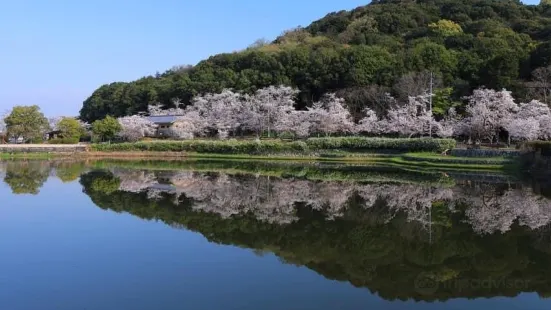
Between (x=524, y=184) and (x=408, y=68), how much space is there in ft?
119

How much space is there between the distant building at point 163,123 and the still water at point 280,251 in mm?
41099

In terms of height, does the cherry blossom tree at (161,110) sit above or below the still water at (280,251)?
above

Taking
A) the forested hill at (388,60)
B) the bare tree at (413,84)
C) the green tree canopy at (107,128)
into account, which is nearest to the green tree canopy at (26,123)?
the green tree canopy at (107,128)

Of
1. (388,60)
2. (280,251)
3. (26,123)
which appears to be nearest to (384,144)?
(388,60)

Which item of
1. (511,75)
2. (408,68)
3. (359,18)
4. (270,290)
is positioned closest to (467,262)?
(270,290)

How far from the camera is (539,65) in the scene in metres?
52.4

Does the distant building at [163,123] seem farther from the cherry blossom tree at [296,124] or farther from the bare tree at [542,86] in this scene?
the bare tree at [542,86]

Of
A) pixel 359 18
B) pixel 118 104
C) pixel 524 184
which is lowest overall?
pixel 524 184

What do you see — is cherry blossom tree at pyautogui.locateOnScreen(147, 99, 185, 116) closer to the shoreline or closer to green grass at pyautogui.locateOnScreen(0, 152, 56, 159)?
the shoreline

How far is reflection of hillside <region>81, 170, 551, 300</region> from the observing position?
833 centimetres

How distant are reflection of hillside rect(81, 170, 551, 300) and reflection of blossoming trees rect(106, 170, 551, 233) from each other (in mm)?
39

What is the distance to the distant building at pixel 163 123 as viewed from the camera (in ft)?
198

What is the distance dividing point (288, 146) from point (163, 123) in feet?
89.1

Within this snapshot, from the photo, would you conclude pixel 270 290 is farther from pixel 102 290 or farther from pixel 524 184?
pixel 524 184
